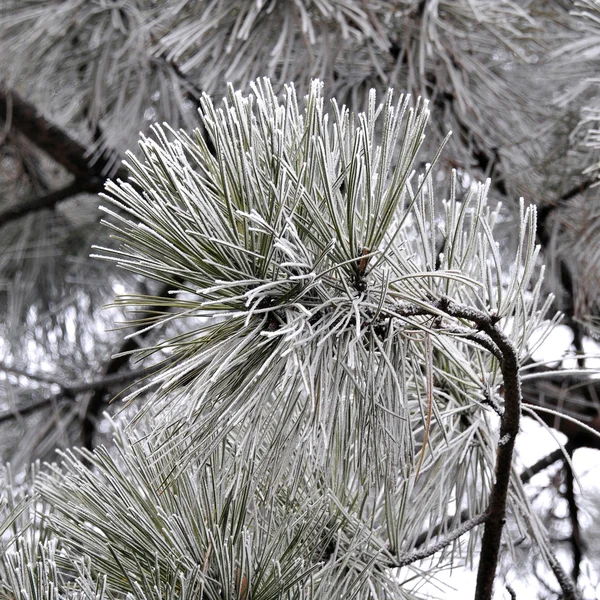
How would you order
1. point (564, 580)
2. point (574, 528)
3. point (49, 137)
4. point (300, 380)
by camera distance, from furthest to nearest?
point (49, 137), point (574, 528), point (564, 580), point (300, 380)

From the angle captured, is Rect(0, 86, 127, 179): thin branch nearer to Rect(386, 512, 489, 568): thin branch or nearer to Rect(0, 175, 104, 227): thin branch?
Rect(0, 175, 104, 227): thin branch

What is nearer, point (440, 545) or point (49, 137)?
point (440, 545)

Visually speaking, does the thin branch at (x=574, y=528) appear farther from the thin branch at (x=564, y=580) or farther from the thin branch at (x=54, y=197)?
the thin branch at (x=54, y=197)

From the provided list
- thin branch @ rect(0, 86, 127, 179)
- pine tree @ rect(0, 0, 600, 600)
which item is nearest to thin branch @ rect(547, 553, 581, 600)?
pine tree @ rect(0, 0, 600, 600)

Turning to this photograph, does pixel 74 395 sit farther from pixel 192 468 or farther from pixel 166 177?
pixel 166 177

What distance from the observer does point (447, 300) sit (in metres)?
0.44

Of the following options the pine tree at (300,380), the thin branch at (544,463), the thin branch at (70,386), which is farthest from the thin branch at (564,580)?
the thin branch at (70,386)

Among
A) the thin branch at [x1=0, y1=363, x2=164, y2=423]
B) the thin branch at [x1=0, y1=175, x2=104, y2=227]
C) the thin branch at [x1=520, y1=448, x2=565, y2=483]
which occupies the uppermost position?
the thin branch at [x1=520, y1=448, x2=565, y2=483]

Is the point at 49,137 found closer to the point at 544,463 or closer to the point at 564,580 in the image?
the point at 544,463

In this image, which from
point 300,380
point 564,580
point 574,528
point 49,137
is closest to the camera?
point 300,380

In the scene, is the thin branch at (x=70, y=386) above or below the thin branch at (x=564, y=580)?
below

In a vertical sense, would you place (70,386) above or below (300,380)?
below

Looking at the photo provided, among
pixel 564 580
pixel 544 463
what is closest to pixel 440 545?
pixel 564 580

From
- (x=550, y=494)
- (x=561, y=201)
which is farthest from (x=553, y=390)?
(x=561, y=201)
